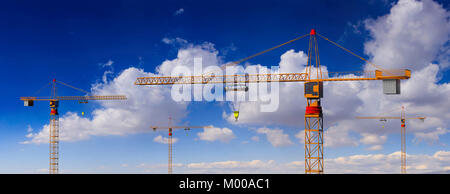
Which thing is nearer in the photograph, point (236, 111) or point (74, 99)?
point (236, 111)

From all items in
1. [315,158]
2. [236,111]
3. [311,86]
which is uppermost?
[311,86]

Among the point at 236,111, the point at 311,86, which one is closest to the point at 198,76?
the point at 311,86
